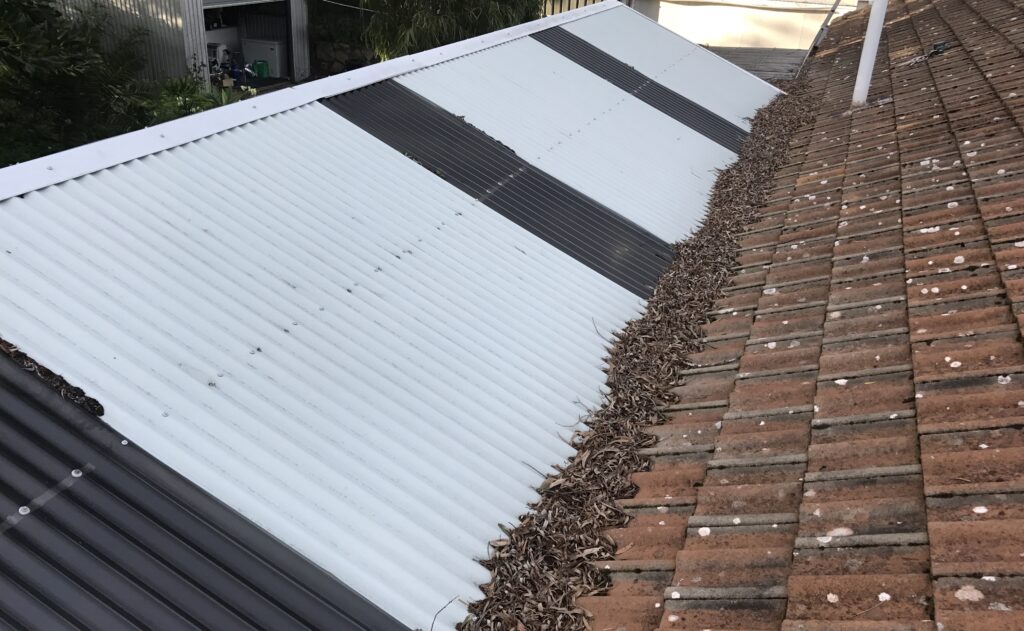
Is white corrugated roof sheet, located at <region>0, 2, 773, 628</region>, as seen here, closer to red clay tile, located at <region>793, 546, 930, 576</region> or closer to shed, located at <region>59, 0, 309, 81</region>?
red clay tile, located at <region>793, 546, 930, 576</region>

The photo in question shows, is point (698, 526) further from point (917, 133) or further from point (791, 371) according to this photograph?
point (917, 133)

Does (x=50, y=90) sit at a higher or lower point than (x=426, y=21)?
higher

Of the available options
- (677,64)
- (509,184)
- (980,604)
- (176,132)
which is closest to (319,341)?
(176,132)

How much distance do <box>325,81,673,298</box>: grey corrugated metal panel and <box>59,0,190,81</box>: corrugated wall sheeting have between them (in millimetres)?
14985

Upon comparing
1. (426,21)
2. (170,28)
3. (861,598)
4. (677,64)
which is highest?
(861,598)

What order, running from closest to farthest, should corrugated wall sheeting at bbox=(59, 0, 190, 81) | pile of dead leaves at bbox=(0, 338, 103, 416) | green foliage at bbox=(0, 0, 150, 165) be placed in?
pile of dead leaves at bbox=(0, 338, 103, 416)
green foliage at bbox=(0, 0, 150, 165)
corrugated wall sheeting at bbox=(59, 0, 190, 81)

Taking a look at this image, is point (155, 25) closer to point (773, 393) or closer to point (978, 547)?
point (773, 393)

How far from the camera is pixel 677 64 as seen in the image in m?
11.1

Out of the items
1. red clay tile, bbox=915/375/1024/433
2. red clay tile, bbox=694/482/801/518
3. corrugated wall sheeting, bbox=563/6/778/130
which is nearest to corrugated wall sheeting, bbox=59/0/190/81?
corrugated wall sheeting, bbox=563/6/778/130

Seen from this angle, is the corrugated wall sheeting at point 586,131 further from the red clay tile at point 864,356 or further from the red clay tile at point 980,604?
the red clay tile at point 980,604

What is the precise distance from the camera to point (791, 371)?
3904mm

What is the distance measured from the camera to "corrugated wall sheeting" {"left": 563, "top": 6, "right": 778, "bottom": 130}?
10.0m

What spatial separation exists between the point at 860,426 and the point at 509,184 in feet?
10.9

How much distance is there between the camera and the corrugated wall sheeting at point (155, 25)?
18391 mm
